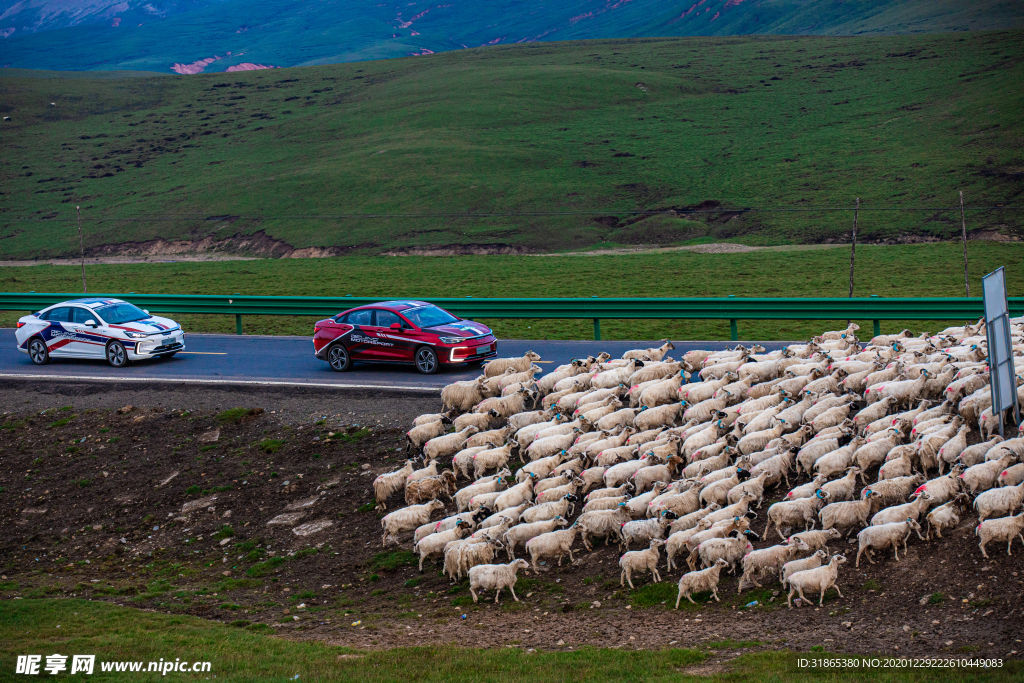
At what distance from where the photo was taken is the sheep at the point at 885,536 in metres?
10.8

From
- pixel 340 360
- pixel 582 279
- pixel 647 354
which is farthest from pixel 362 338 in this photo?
pixel 582 279

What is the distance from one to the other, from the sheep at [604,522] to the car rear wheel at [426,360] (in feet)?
33.9

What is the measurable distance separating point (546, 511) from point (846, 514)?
4.09 meters

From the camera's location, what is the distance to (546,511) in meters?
13.0

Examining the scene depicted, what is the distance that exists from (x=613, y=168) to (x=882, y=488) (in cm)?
7592

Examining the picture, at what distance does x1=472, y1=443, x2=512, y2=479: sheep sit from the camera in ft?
49.8

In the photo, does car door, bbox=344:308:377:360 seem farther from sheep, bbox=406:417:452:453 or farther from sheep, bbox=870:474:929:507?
sheep, bbox=870:474:929:507

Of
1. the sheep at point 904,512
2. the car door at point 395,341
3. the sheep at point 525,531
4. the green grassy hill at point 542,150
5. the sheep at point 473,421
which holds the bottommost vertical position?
the sheep at point 525,531

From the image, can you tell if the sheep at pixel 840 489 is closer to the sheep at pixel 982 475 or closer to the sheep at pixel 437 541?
the sheep at pixel 982 475

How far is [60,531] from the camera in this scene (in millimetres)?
15477

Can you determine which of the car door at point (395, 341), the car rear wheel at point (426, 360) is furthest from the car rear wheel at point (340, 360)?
the car rear wheel at point (426, 360)

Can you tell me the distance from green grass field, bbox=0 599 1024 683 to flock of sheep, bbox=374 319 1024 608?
73.5 inches

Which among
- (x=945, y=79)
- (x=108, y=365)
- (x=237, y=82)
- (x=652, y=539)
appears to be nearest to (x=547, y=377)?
(x=652, y=539)

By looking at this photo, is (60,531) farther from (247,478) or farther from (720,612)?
(720,612)
